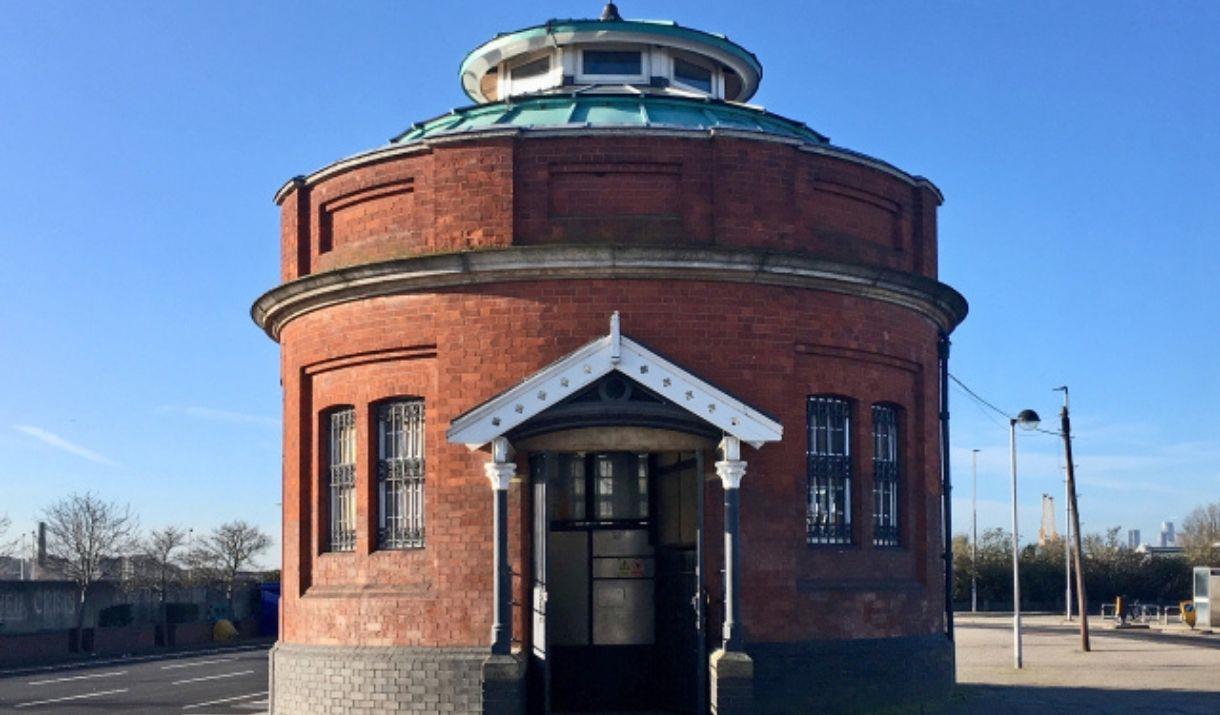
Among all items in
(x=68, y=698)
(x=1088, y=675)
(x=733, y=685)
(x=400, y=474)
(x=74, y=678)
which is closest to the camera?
(x=733, y=685)

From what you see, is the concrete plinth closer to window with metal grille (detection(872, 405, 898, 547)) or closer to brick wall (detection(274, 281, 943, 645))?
brick wall (detection(274, 281, 943, 645))

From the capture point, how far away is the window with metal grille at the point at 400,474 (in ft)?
62.4

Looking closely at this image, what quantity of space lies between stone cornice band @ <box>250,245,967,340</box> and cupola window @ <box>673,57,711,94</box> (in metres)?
5.63

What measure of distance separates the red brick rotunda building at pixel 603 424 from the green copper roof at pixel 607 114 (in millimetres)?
92

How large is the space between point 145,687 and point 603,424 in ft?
58.1

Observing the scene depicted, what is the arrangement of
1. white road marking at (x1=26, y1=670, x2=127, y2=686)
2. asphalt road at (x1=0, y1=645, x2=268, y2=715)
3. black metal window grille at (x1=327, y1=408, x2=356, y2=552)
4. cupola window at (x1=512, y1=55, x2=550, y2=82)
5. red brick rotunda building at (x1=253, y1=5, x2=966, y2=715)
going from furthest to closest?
white road marking at (x1=26, y1=670, x2=127, y2=686)
asphalt road at (x1=0, y1=645, x2=268, y2=715)
cupola window at (x1=512, y1=55, x2=550, y2=82)
black metal window grille at (x1=327, y1=408, x2=356, y2=552)
red brick rotunda building at (x1=253, y1=5, x2=966, y2=715)

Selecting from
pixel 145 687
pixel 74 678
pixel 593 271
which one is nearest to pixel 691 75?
pixel 593 271

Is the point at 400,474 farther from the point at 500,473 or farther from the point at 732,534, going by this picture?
the point at 732,534

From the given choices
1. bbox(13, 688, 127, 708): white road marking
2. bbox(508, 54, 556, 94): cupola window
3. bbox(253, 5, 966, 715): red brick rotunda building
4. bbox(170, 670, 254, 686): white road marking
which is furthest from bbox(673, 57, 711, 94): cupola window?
bbox(170, 670, 254, 686): white road marking

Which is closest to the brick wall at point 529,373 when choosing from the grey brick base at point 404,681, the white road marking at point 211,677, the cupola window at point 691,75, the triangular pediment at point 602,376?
the grey brick base at point 404,681

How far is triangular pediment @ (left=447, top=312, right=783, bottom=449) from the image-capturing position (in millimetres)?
16719

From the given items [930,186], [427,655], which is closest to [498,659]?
[427,655]

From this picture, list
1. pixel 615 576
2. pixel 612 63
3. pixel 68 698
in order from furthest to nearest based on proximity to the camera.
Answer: pixel 68 698 → pixel 612 63 → pixel 615 576

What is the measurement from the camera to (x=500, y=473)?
1700cm
